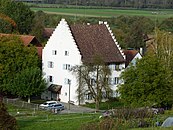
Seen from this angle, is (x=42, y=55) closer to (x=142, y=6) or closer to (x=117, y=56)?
(x=117, y=56)

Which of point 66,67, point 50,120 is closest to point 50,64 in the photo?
point 66,67

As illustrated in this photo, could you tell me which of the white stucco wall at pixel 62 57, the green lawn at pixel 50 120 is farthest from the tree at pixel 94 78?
the green lawn at pixel 50 120

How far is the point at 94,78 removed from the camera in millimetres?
63062

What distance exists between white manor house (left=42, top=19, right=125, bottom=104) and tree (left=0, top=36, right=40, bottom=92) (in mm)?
3589

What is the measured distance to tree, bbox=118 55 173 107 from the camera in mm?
55750

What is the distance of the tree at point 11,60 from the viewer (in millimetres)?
64000

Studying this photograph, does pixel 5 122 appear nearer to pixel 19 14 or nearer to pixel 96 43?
pixel 96 43

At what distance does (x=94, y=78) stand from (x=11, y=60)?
8.52 metres

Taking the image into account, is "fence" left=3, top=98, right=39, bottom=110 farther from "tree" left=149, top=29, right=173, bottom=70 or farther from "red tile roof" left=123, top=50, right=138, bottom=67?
"tree" left=149, top=29, right=173, bottom=70

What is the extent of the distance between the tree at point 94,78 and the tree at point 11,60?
539 centimetres

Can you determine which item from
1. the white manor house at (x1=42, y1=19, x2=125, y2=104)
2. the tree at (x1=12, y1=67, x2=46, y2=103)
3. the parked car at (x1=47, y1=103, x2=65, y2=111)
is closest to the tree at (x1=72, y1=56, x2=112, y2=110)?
the white manor house at (x1=42, y1=19, x2=125, y2=104)

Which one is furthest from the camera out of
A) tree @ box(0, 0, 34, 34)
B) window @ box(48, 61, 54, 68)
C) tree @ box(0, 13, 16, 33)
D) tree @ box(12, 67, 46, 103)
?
tree @ box(0, 0, 34, 34)

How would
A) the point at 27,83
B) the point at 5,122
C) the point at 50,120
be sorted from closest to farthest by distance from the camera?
the point at 5,122
the point at 50,120
the point at 27,83

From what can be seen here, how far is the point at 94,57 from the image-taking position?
63.3 meters
